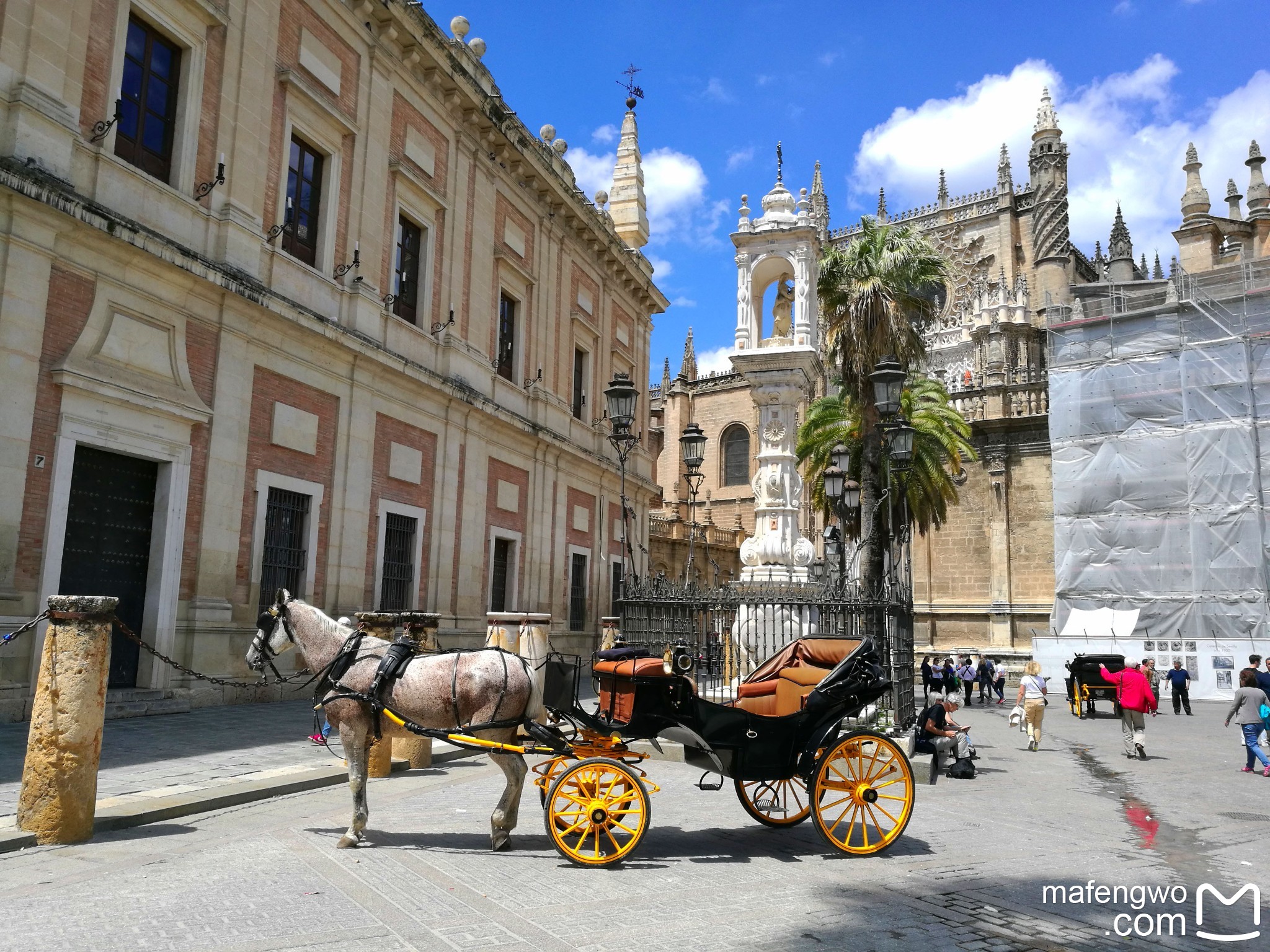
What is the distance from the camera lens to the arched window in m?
51.1

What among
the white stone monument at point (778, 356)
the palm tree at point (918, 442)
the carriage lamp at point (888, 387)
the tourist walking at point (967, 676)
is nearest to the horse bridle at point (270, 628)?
the carriage lamp at point (888, 387)

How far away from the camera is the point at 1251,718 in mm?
11961

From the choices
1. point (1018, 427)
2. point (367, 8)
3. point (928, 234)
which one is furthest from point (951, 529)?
point (367, 8)

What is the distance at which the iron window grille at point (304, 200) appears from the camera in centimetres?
1570

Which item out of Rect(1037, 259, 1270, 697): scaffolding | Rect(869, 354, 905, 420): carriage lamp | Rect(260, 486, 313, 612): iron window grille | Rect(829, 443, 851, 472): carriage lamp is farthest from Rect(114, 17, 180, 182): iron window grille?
Rect(1037, 259, 1270, 697): scaffolding

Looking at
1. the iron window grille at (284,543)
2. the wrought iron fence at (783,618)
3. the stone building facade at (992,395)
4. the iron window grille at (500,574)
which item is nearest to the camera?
the wrought iron fence at (783,618)

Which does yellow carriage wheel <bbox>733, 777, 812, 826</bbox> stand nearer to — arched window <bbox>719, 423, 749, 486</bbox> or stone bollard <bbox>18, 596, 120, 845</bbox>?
stone bollard <bbox>18, 596, 120, 845</bbox>

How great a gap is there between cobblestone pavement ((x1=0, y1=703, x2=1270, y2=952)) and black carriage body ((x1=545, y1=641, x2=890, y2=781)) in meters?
0.64

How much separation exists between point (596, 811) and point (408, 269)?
50.9ft

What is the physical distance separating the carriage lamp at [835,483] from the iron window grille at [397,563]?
843 centimetres

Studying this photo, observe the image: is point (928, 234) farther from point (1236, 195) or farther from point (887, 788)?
point (887, 788)

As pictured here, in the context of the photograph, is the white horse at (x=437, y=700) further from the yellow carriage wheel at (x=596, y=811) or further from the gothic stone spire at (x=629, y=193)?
the gothic stone spire at (x=629, y=193)

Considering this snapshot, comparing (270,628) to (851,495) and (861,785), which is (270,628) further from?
(851,495)

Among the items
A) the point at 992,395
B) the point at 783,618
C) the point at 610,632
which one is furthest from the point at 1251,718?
the point at 992,395
